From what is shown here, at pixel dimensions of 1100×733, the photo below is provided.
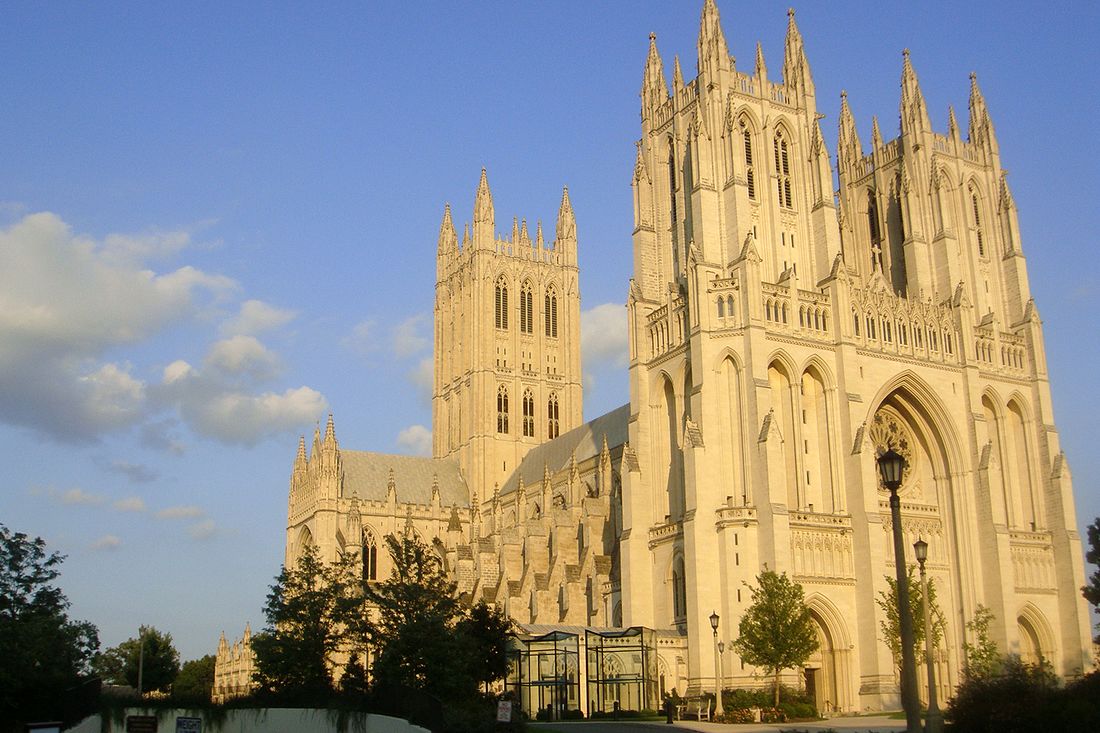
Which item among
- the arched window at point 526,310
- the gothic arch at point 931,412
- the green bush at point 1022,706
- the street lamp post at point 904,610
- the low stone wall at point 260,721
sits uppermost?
the arched window at point 526,310

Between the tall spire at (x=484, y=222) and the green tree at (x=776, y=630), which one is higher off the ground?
the tall spire at (x=484, y=222)

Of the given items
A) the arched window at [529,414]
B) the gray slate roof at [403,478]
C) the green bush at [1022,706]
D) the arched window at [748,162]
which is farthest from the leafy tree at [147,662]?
the green bush at [1022,706]

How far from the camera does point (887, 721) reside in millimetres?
42344

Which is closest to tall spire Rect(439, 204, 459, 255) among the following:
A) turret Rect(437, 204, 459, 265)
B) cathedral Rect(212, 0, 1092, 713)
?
turret Rect(437, 204, 459, 265)

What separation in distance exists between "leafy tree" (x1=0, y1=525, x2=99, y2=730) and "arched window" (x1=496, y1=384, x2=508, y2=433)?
170 feet

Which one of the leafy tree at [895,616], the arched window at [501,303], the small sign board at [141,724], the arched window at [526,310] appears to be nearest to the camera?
the small sign board at [141,724]

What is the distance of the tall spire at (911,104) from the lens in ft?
219

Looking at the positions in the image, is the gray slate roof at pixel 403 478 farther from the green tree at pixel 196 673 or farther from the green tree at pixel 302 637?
the green tree at pixel 302 637

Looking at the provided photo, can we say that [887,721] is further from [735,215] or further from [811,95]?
[811,95]

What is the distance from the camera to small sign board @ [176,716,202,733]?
32016mm

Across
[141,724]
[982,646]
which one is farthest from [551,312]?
[141,724]

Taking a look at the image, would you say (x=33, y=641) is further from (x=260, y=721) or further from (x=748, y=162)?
(x=748, y=162)

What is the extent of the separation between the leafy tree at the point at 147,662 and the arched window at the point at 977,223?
75.7 m

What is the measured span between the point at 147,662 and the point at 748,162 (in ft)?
241
